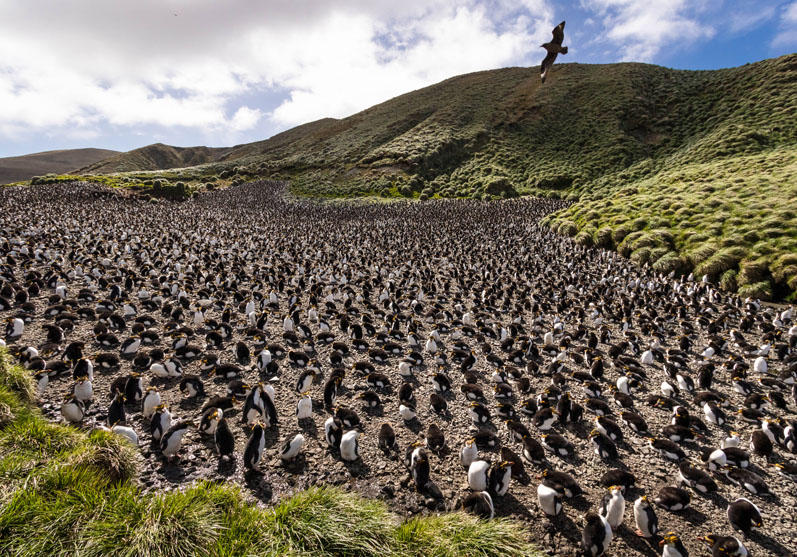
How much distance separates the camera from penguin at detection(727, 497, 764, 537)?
7.06 m

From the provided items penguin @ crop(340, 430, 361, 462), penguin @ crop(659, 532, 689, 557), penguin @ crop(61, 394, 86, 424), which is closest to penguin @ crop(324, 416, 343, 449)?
penguin @ crop(340, 430, 361, 462)

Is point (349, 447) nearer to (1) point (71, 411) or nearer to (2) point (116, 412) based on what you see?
(2) point (116, 412)

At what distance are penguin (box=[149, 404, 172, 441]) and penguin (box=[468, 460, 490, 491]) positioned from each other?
7.27m

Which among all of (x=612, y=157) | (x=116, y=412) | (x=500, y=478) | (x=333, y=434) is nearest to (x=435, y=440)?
(x=500, y=478)

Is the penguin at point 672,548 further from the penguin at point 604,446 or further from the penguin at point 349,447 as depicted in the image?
the penguin at point 349,447

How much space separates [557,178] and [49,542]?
278 ft

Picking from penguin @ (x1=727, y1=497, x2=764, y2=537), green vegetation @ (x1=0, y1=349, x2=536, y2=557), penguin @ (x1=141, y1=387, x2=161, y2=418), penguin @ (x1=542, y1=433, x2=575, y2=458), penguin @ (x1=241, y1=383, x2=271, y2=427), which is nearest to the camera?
green vegetation @ (x1=0, y1=349, x2=536, y2=557)

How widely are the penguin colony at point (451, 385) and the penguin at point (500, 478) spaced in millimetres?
30

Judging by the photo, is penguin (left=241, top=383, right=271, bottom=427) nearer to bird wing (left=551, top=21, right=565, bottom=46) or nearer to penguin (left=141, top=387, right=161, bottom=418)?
penguin (left=141, top=387, right=161, bottom=418)

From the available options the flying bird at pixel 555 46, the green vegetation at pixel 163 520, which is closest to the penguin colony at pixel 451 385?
the green vegetation at pixel 163 520

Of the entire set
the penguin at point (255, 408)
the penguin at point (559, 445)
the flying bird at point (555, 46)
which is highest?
the flying bird at point (555, 46)

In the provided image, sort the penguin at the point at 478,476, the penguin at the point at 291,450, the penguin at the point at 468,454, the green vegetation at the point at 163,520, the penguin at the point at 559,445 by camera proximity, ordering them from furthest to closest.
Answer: the penguin at the point at 559,445 < the penguin at the point at 468,454 < the penguin at the point at 291,450 < the penguin at the point at 478,476 < the green vegetation at the point at 163,520

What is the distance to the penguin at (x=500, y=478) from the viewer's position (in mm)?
7789

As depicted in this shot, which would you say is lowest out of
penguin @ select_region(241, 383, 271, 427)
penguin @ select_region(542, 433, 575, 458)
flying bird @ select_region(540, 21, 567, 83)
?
penguin @ select_region(542, 433, 575, 458)
